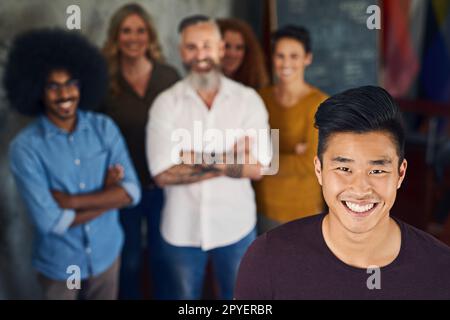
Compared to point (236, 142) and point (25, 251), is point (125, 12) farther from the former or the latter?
point (25, 251)

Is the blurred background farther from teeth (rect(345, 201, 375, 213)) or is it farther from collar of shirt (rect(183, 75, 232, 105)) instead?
teeth (rect(345, 201, 375, 213))

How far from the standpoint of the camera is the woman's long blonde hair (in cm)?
234

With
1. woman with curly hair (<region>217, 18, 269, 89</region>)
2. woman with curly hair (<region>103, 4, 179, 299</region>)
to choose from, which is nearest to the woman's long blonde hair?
woman with curly hair (<region>103, 4, 179, 299</region>)

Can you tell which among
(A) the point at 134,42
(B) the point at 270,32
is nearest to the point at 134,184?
(A) the point at 134,42

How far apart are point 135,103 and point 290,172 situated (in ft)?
2.46

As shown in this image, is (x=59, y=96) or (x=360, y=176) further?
(x=59, y=96)

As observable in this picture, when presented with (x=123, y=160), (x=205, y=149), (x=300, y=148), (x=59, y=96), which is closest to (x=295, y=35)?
(x=300, y=148)

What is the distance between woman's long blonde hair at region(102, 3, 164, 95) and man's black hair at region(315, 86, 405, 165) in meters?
1.13

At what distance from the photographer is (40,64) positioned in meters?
2.21

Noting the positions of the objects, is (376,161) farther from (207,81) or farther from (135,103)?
(135,103)

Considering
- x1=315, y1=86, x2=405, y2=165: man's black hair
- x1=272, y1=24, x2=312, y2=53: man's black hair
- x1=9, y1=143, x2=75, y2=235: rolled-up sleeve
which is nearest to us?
x1=315, y1=86, x2=405, y2=165: man's black hair

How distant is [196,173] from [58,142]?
1.95ft

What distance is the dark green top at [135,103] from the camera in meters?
2.39

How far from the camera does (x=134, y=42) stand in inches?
93.7
